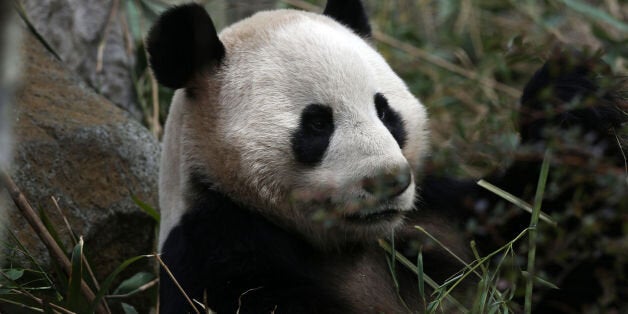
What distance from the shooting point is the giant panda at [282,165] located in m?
2.19

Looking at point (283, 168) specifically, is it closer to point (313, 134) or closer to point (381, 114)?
point (313, 134)

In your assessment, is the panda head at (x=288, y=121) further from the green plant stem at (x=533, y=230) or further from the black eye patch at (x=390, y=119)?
the green plant stem at (x=533, y=230)

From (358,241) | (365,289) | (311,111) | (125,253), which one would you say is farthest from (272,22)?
(125,253)

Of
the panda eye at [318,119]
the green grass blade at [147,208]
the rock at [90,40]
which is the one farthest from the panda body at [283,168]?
the rock at [90,40]

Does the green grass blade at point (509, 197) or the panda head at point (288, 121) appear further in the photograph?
the green grass blade at point (509, 197)

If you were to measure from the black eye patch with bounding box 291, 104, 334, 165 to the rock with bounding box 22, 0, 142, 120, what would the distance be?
6.90 feet

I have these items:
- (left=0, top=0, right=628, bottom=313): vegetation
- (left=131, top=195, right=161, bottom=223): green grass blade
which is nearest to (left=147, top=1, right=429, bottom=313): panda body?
(left=0, top=0, right=628, bottom=313): vegetation

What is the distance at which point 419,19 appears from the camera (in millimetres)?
5988

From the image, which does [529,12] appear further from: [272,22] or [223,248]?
[223,248]

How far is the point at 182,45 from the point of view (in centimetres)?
244

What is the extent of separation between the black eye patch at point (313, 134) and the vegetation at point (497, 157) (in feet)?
1.18

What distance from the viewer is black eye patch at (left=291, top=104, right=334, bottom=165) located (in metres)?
2.31

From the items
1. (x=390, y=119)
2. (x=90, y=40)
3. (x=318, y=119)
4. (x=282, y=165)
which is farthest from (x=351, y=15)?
(x=90, y=40)

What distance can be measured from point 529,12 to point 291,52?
3.55 metres
